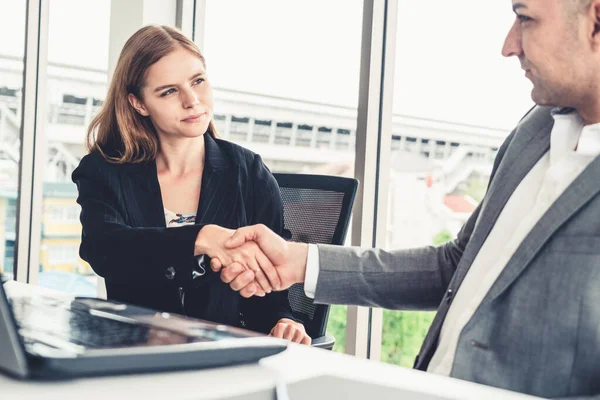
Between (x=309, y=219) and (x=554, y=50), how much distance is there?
855mm

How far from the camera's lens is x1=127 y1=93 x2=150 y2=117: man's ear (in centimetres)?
203

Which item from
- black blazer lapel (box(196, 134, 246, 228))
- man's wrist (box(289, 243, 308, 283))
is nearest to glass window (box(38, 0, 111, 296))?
black blazer lapel (box(196, 134, 246, 228))

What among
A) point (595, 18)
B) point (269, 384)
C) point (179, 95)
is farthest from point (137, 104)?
point (269, 384)

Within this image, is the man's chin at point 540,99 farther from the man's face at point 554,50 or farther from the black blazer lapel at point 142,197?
the black blazer lapel at point 142,197

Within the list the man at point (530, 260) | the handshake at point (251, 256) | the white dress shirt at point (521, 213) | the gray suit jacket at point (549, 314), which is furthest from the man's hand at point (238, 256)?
the gray suit jacket at point (549, 314)

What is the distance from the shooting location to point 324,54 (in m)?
2.62

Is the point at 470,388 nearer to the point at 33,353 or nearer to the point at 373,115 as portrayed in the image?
the point at 33,353

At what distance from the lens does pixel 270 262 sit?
57.5 inches

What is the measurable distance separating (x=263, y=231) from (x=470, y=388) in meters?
1.02

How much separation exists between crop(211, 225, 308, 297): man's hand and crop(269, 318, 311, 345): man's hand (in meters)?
0.15

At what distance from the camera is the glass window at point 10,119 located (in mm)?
3561

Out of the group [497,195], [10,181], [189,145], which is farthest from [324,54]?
[10,181]

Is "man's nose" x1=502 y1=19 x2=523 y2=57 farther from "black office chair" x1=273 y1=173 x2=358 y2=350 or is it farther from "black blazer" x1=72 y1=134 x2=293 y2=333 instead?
"black blazer" x1=72 y1=134 x2=293 y2=333

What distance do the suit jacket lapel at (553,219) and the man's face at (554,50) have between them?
0.16m
